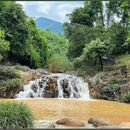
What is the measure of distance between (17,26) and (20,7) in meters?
1.89

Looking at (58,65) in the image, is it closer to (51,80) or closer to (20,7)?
(20,7)

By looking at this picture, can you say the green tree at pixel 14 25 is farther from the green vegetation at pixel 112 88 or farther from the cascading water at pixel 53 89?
the green vegetation at pixel 112 88

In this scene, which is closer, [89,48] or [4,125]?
[4,125]

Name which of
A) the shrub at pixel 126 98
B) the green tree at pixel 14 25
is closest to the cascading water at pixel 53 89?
the shrub at pixel 126 98

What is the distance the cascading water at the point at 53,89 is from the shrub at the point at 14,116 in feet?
47.0

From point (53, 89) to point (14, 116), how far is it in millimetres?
15393

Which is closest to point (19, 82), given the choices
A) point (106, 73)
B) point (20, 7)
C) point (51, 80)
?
point (51, 80)

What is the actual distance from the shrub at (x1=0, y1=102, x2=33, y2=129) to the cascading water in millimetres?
14312

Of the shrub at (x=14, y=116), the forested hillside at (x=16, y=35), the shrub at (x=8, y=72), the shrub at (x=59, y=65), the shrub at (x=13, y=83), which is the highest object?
the forested hillside at (x=16, y=35)

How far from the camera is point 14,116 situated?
12109 mm

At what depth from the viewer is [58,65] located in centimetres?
3684

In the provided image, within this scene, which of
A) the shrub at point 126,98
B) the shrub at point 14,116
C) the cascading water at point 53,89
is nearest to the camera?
the shrub at point 14,116

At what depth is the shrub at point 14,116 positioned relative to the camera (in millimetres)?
11938

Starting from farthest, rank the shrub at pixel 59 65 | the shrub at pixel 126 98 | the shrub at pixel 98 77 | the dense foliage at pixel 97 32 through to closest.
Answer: the shrub at pixel 59 65, the dense foliage at pixel 97 32, the shrub at pixel 98 77, the shrub at pixel 126 98
